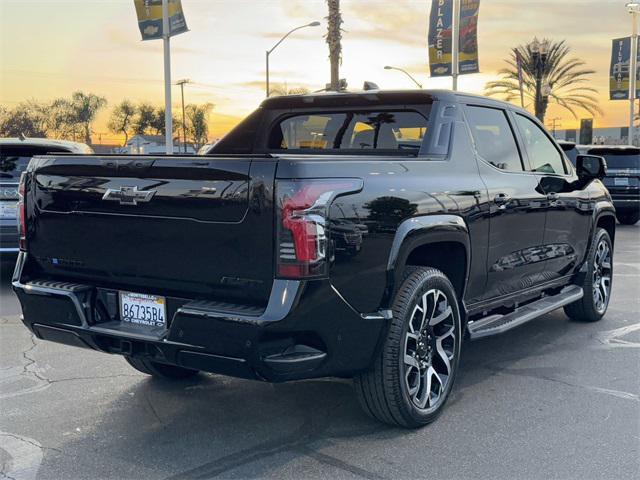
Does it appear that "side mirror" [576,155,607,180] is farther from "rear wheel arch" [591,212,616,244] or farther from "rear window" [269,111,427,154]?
"rear window" [269,111,427,154]

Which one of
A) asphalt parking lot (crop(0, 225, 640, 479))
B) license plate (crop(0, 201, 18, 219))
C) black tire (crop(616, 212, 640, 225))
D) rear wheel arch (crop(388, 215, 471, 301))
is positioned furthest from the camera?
black tire (crop(616, 212, 640, 225))

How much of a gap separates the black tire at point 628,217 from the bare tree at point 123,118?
248 ft

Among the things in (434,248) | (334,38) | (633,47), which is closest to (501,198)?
(434,248)

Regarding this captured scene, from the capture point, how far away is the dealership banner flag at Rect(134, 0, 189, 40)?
68.5 feet

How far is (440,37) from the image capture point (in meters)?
23.6

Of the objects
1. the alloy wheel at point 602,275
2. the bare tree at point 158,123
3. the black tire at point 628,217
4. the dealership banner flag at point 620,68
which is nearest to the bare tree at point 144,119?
the bare tree at point 158,123

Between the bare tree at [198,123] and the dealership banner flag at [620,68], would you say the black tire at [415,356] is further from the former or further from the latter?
the bare tree at [198,123]

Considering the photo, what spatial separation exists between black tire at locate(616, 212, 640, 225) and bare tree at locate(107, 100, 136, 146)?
248 feet

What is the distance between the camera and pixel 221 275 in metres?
3.49

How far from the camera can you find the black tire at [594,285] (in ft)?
21.5

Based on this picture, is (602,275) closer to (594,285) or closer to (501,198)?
(594,285)

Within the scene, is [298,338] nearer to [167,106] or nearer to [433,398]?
[433,398]

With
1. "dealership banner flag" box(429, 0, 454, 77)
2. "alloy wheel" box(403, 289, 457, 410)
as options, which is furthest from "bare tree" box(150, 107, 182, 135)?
"alloy wheel" box(403, 289, 457, 410)

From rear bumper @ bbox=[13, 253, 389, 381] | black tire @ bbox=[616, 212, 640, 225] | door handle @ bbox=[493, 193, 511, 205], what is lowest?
black tire @ bbox=[616, 212, 640, 225]
